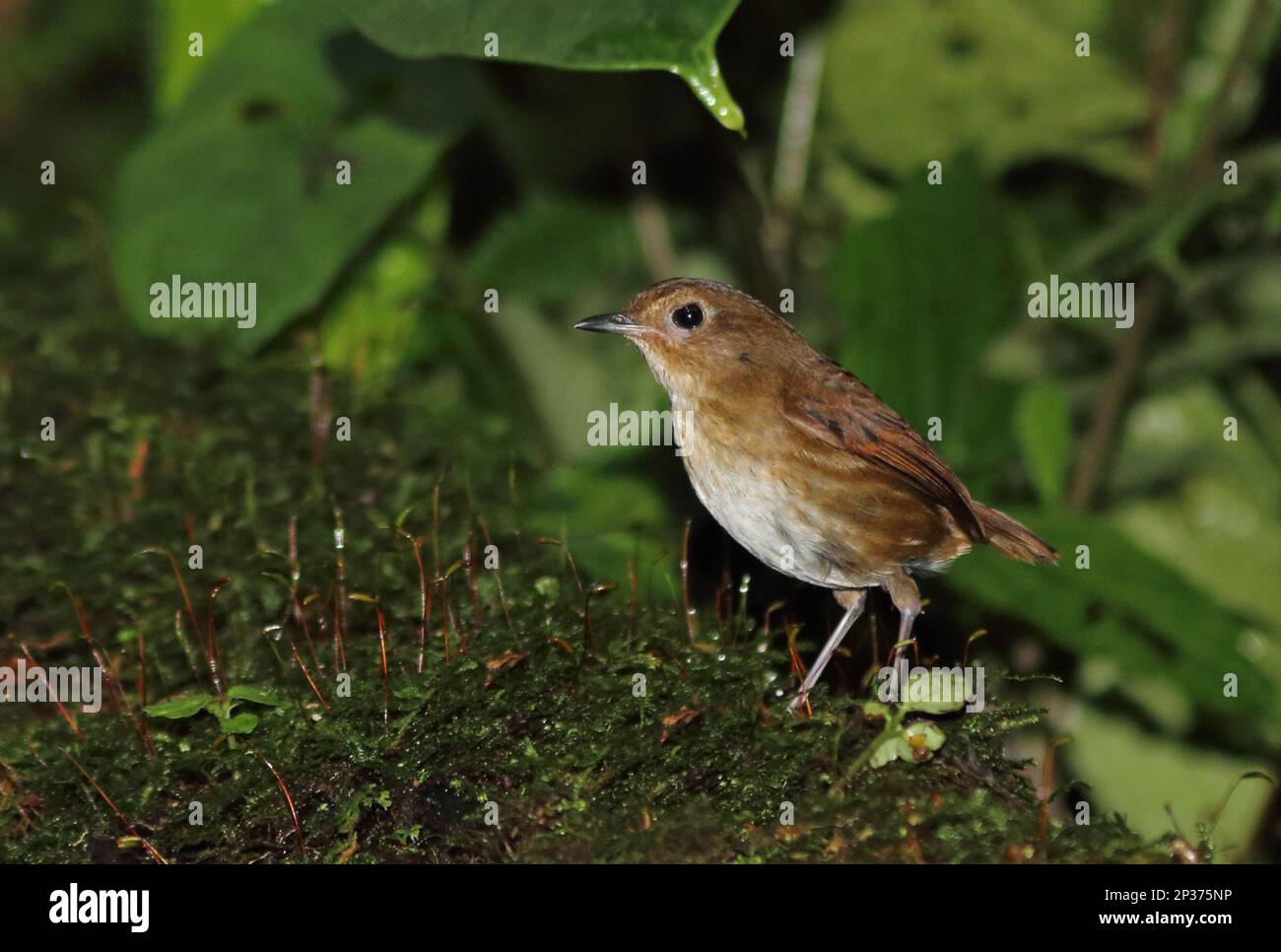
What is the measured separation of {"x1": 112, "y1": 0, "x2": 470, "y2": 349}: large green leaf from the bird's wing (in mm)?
1548

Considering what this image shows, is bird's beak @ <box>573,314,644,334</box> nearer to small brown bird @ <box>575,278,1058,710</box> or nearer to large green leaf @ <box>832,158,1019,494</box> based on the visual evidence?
small brown bird @ <box>575,278,1058,710</box>

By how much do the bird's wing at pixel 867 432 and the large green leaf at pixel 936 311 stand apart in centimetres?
72

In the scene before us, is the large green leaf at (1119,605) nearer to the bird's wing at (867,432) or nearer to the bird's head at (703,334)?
the bird's wing at (867,432)

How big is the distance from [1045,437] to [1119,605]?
62 centimetres

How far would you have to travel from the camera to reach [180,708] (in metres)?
2.79

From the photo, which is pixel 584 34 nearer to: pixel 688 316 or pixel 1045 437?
pixel 688 316

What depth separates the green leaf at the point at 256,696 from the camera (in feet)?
9.21

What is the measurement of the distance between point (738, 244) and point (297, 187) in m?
1.64

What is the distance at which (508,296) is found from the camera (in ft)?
16.2

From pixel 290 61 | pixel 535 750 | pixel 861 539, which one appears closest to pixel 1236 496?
pixel 861 539

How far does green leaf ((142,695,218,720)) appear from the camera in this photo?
278cm

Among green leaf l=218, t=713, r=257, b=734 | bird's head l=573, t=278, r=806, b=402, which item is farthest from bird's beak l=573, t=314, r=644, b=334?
green leaf l=218, t=713, r=257, b=734

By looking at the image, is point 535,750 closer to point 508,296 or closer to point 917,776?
point 917,776

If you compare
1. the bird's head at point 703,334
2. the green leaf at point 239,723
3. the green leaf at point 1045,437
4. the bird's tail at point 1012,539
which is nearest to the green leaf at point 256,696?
the green leaf at point 239,723
